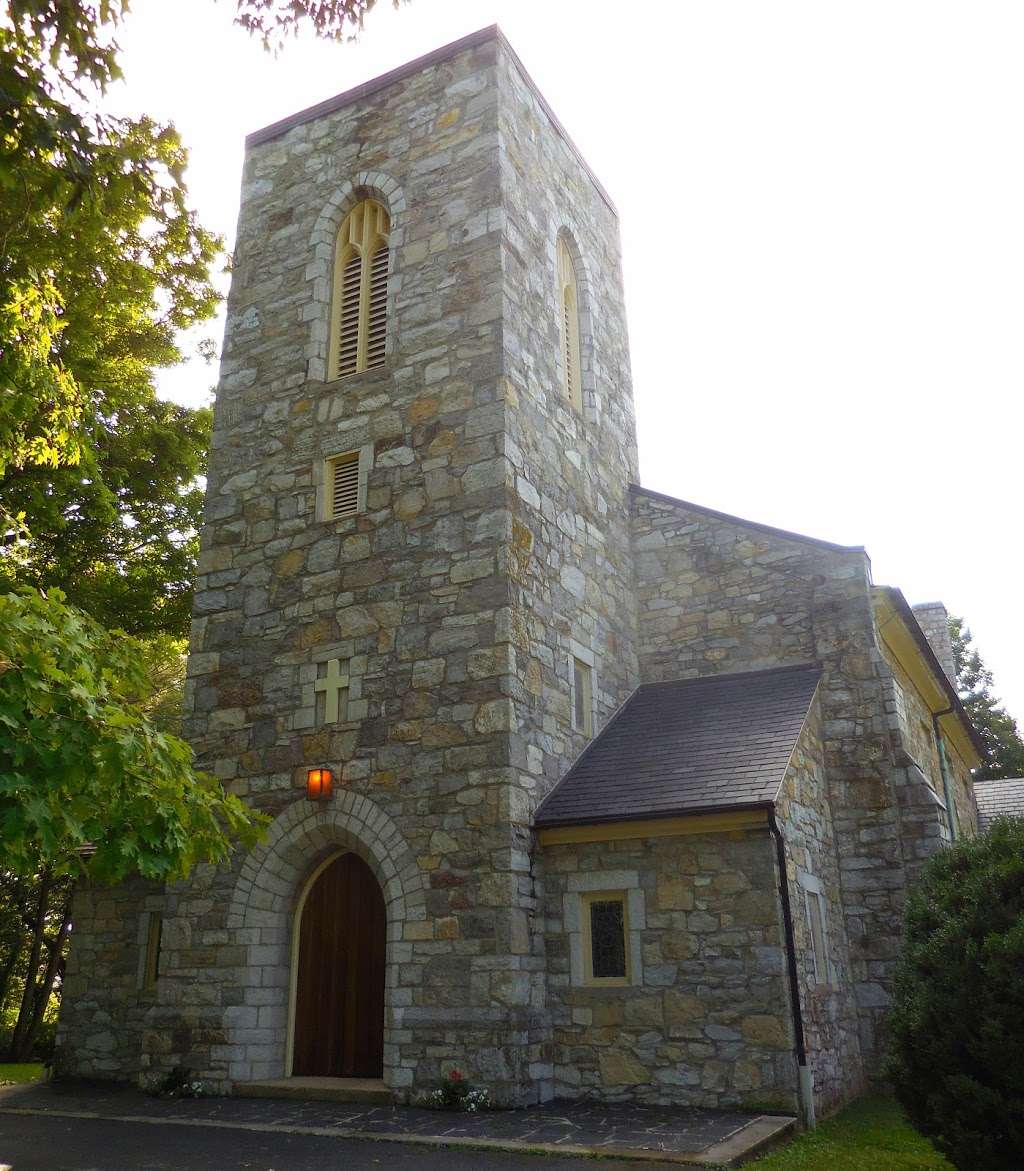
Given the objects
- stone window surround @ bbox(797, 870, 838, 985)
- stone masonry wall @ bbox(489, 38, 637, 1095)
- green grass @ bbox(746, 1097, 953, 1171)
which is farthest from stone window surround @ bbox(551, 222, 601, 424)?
green grass @ bbox(746, 1097, 953, 1171)

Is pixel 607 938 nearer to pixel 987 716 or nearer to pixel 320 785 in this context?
pixel 320 785

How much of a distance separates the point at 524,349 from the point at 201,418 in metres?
5.85

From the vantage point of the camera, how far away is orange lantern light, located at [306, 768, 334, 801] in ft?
34.4

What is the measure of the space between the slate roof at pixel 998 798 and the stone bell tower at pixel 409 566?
34.8ft

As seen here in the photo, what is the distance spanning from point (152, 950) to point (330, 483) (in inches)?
234

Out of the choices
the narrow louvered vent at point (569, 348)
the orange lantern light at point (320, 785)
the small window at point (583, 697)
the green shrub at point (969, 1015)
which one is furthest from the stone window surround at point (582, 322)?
the green shrub at point (969, 1015)

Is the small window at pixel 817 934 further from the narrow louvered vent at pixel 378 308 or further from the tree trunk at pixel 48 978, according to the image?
the tree trunk at pixel 48 978

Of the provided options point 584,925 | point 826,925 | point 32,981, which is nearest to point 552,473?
point 584,925

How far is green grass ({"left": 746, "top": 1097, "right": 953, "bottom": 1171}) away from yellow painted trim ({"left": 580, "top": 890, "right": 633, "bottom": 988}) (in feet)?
6.58

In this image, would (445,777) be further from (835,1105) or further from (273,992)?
(835,1105)

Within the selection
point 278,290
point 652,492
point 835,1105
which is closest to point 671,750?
point 835,1105

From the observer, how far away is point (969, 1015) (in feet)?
21.1

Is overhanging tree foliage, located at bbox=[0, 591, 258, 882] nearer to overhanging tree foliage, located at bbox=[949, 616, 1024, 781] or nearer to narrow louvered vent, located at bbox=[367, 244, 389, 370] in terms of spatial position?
narrow louvered vent, located at bbox=[367, 244, 389, 370]

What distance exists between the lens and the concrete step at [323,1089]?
930cm
